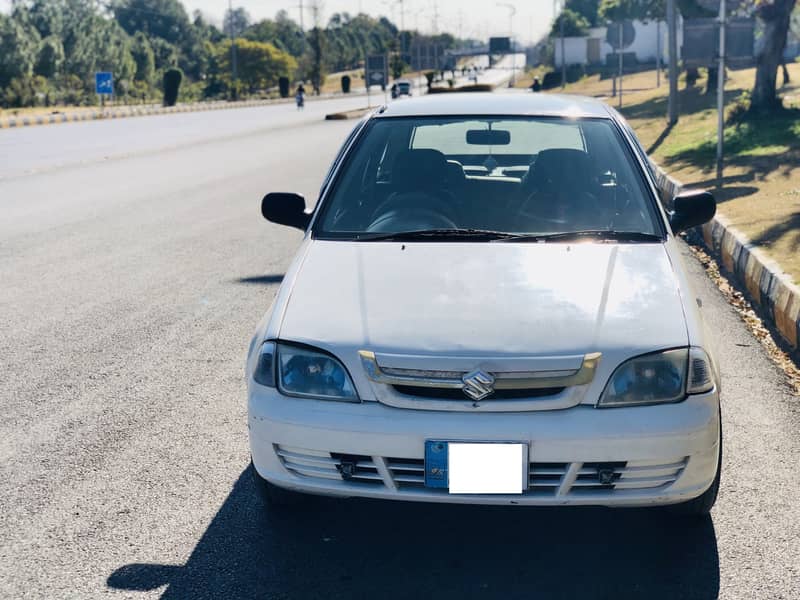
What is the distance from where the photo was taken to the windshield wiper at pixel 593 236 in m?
4.17

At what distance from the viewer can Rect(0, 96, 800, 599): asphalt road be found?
3.30 meters

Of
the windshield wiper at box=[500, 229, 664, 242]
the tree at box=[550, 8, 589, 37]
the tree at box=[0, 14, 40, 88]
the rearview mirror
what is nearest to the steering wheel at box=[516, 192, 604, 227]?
the windshield wiper at box=[500, 229, 664, 242]

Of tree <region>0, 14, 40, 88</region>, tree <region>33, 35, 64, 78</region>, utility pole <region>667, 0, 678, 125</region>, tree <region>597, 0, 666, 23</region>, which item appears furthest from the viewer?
→ tree <region>33, 35, 64, 78</region>

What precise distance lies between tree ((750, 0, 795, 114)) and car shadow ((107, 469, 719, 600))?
1886 cm

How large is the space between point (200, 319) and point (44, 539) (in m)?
3.56

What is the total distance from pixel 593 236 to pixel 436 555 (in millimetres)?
1505

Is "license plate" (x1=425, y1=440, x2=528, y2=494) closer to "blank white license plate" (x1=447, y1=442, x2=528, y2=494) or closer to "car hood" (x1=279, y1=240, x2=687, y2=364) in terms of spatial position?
"blank white license plate" (x1=447, y1=442, x2=528, y2=494)

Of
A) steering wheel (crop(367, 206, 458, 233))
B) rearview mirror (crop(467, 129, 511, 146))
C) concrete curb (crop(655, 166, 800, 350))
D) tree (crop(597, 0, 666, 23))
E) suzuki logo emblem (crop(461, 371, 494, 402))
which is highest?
tree (crop(597, 0, 666, 23))

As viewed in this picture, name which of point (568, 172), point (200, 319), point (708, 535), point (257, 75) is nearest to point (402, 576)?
point (708, 535)

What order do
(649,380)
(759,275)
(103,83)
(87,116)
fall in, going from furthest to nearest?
(103,83) < (87,116) < (759,275) < (649,380)

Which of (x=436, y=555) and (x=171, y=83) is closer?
(x=436, y=555)

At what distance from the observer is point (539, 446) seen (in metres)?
3.16

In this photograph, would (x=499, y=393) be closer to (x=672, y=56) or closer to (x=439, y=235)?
(x=439, y=235)

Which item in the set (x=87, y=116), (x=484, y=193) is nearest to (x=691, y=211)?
(x=484, y=193)
